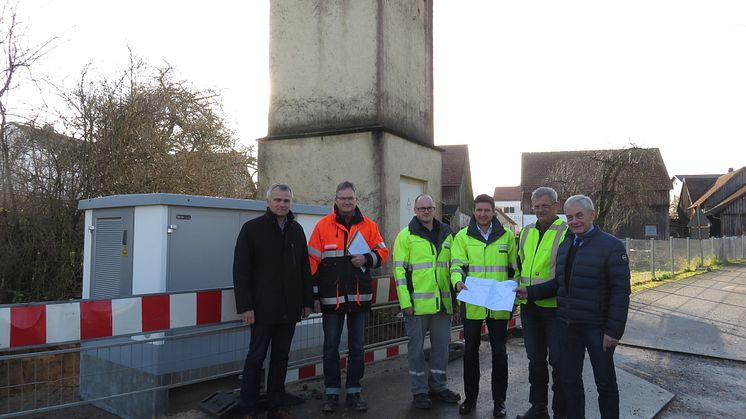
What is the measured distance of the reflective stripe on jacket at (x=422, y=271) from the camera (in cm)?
454

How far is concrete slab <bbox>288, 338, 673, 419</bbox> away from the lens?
454 cm

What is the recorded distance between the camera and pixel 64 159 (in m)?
7.82

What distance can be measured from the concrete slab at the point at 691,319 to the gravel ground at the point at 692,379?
0.40 metres

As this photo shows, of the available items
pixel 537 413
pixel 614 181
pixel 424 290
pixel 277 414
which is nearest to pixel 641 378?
pixel 537 413

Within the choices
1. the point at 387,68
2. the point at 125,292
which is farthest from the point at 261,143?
the point at 125,292

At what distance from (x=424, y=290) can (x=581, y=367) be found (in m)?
1.41

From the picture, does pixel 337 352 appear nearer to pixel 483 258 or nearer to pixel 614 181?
pixel 483 258

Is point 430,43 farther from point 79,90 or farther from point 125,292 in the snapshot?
point 125,292

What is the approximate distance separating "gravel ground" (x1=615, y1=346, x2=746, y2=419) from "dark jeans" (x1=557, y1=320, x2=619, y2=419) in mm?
1382

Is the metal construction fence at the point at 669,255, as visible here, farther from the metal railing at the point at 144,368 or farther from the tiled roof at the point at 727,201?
the tiled roof at the point at 727,201

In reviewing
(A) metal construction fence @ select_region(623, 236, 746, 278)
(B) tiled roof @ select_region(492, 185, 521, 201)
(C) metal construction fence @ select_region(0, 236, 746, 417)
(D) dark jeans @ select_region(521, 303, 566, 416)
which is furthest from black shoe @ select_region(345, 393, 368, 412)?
(B) tiled roof @ select_region(492, 185, 521, 201)

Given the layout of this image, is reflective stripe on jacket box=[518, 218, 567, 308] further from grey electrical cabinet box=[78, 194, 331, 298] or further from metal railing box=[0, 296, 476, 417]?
grey electrical cabinet box=[78, 194, 331, 298]

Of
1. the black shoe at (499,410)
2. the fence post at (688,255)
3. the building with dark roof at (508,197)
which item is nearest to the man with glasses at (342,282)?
the black shoe at (499,410)

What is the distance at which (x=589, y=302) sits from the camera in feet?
12.0
